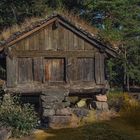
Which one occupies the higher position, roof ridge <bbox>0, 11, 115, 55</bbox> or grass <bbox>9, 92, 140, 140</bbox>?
roof ridge <bbox>0, 11, 115, 55</bbox>

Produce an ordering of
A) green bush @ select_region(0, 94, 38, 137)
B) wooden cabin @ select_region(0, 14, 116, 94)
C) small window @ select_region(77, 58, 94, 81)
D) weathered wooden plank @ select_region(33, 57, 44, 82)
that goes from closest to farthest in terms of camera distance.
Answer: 1. green bush @ select_region(0, 94, 38, 137)
2. wooden cabin @ select_region(0, 14, 116, 94)
3. weathered wooden plank @ select_region(33, 57, 44, 82)
4. small window @ select_region(77, 58, 94, 81)

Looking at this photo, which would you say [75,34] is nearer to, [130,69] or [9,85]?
[9,85]

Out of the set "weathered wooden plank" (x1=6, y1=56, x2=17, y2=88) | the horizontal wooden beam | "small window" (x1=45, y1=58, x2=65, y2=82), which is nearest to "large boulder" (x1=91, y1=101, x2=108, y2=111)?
"small window" (x1=45, y1=58, x2=65, y2=82)

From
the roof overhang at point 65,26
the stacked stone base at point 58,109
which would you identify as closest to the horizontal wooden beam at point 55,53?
the roof overhang at point 65,26

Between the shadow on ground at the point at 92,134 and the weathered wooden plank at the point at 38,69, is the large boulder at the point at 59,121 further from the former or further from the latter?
the weathered wooden plank at the point at 38,69

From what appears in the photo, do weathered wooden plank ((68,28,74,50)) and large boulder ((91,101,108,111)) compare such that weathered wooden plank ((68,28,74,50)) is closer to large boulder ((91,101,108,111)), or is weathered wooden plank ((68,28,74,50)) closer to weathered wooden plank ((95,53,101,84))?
weathered wooden plank ((95,53,101,84))

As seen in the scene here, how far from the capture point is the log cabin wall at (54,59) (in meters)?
20.9

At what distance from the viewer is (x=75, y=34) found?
70.1 ft

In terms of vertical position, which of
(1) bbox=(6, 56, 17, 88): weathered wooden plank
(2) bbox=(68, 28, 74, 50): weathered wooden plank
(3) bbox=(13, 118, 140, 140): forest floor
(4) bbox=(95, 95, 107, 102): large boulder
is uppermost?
(2) bbox=(68, 28, 74, 50): weathered wooden plank

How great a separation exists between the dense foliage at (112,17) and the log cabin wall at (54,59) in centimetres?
1490

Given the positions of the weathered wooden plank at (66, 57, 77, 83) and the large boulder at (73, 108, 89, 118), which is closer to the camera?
the large boulder at (73, 108, 89, 118)

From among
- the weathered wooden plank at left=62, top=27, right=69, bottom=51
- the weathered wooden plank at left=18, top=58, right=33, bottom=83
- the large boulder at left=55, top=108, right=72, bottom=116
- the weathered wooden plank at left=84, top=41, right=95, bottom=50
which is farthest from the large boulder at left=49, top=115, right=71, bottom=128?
the weathered wooden plank at left=84, top=41, right=95, bottom=50

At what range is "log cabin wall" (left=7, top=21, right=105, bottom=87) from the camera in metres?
20.9

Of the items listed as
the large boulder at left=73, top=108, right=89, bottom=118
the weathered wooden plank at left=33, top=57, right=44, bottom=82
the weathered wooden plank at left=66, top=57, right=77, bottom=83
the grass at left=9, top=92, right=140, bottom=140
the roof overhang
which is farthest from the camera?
the weathered wooden plank at left=66, top=57, right=77, bottom=83
